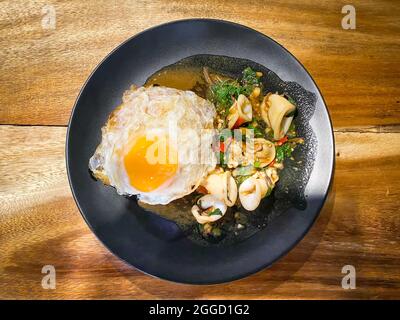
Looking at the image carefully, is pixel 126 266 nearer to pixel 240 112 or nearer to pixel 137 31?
pixel 240 112

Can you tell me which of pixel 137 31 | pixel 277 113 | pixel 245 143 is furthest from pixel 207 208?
pixel 137 31

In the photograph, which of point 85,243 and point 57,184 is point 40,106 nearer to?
point 57,184

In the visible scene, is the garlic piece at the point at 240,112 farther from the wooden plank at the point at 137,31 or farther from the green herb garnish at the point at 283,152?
the wooden plank at the point at 137,31

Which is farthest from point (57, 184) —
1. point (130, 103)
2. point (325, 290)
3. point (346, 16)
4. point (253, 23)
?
point (346, 16)

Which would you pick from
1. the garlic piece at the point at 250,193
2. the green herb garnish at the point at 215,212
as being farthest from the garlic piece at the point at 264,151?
the green herb garnish at the point at 215,212
